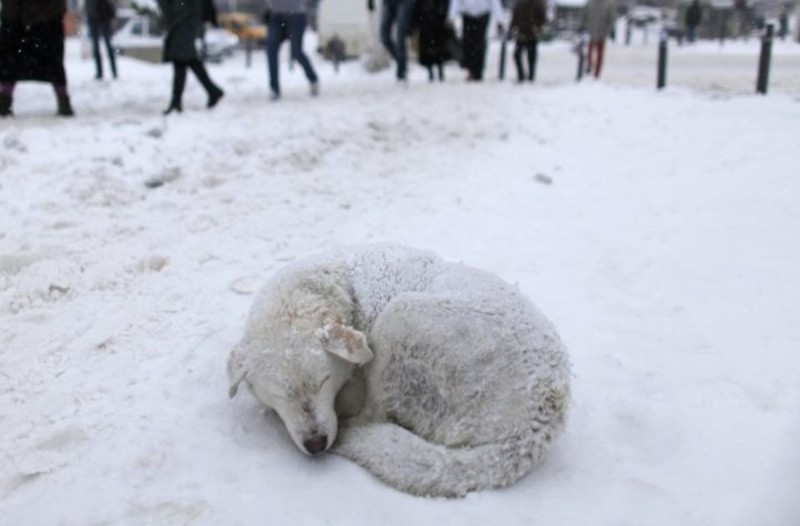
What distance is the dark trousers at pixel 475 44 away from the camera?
568 inches

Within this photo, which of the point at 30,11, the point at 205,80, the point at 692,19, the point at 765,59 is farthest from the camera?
the point at 692,19

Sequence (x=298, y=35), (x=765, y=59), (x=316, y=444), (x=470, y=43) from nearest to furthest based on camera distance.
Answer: (x=316, y=444)
(x=765, y=59)
(x=298, y=35)
(x=470, y=43)

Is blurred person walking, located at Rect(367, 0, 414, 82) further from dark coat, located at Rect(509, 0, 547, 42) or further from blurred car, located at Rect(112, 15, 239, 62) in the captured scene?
blurred car, located at Rect(112, 15, 239, 62)

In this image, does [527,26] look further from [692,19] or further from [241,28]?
[241,28]

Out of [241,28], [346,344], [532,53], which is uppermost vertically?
[241,28]

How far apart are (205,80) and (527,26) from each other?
298 inches

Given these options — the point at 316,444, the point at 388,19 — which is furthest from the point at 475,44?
the point at 316,444

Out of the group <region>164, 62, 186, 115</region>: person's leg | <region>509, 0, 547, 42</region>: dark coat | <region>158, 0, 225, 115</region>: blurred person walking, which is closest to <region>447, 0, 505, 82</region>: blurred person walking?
<region>509, 0, 547, 42</region>: dark coat

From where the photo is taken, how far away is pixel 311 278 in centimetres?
335

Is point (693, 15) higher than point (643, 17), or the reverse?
point (643, 17)

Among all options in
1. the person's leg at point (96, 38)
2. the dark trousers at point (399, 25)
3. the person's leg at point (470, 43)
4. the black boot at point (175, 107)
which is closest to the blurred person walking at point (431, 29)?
the dark trousers at point (399, 25)

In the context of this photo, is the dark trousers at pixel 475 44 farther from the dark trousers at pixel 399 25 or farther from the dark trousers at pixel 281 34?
the dark trousers at pixel 281 34

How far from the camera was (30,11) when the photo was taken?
336 inches

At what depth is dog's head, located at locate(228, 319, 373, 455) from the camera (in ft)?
9.07
